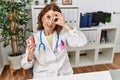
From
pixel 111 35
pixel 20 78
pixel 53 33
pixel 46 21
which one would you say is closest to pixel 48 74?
pixel 53 33

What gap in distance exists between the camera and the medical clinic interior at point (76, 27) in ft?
7.35

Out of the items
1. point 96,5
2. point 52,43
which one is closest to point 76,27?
point 96,5

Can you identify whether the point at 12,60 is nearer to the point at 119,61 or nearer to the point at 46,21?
the point at 46,21

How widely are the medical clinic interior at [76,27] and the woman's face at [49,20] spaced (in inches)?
32.6

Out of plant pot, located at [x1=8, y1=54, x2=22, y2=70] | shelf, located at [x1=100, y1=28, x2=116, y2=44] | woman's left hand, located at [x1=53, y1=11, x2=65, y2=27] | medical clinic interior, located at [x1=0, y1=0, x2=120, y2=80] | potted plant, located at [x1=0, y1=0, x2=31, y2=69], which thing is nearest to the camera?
woman's left hand, located at [x1=53, y1=11, x2=65, y2=27]

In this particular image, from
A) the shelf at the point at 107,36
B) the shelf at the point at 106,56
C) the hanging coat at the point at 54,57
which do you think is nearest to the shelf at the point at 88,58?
the shelf at the point at 106,56

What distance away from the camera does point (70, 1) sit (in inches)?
105

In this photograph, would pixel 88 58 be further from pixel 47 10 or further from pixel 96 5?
pixel 47 10

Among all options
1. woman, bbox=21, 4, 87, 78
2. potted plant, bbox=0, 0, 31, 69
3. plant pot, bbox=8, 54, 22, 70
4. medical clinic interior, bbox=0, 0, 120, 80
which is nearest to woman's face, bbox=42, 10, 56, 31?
woman, bbox=21, 4, 87, 78

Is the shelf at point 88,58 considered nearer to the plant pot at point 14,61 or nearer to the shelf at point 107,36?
the shelf at point 107,36

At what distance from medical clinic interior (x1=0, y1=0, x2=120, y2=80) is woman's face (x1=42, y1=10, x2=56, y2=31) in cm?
83

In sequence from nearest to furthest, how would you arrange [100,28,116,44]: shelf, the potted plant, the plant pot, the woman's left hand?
the woman's left hand → the potted plant → the plant pot → [100,28,116,44]: shelf

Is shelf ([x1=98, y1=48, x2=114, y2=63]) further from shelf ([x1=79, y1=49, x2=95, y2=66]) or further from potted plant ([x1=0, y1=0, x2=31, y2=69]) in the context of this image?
potted plant ([x1=0, y1=0, x2=31, y2=69])

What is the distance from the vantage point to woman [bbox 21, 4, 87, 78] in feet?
4.45
